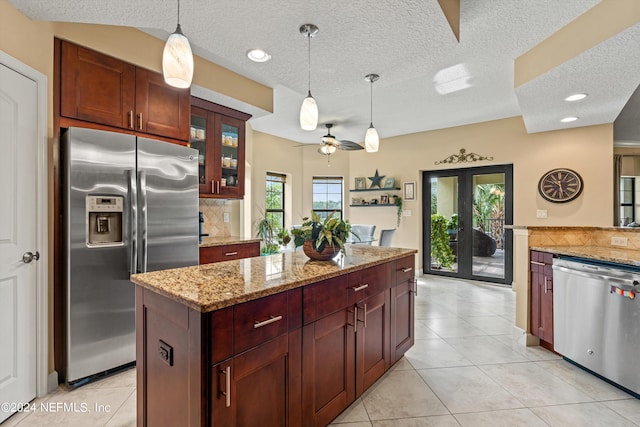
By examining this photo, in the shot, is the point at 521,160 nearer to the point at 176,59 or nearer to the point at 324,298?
the point at 324,298

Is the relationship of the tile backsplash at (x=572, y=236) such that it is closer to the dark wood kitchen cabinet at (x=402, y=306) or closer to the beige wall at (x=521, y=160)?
the dark wood kitchen cabinet at (x=402, y=306)

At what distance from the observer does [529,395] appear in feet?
6.83

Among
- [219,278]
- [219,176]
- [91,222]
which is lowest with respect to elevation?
[219,278]

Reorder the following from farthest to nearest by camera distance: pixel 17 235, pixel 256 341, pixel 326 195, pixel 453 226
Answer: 1. pixel 326 195
2. pixel 453 226
3. pixel 17 235
4. pixel 256 341

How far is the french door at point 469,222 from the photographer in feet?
16.8

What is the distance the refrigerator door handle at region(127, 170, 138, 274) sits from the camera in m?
2.29

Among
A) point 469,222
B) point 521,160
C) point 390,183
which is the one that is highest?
point 521,160

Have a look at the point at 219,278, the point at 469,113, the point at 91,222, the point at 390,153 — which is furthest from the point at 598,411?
the point at 390,153

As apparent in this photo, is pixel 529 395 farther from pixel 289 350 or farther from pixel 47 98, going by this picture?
pixel 47 98

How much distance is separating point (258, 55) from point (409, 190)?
426 cm

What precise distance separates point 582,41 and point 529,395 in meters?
2.56

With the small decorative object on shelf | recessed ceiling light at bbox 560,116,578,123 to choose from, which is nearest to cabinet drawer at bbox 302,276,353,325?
recessed ceiling light at bbox 560,116,578,123

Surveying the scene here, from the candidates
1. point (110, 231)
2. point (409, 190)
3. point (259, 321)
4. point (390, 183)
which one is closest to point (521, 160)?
point (409, 190)

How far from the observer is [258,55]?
2314 millimetres
